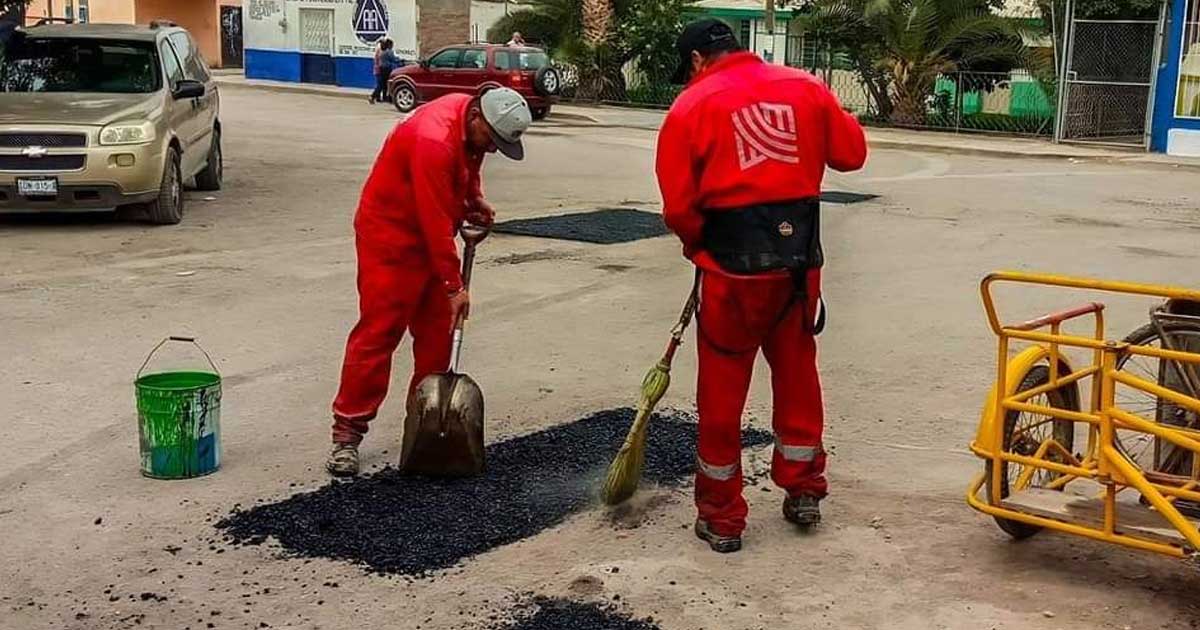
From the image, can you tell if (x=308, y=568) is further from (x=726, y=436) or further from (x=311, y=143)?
(x=311, y=143)

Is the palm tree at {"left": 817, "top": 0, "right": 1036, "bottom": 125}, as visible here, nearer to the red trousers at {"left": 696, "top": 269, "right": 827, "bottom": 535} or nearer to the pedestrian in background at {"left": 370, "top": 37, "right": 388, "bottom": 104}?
the pedestrian in background at {"left": 370, "top": 37, "right": 388, "bottom": 104}

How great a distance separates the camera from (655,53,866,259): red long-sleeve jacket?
4.49 metres

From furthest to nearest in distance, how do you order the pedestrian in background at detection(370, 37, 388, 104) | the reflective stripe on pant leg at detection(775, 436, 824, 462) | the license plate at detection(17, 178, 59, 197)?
the pedestrian in background at detection(370, 37, 388, 104)
the license plate at detection(17, 178, 59, 197)
the reflective stripe on pant leg at detection(775, 436, 824, 462)

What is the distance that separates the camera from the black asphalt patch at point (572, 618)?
4.09 metres

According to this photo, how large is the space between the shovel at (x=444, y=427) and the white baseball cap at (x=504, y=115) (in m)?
0.75

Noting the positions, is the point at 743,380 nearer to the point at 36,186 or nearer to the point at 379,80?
the point at 36,186

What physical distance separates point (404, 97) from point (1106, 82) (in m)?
14.9

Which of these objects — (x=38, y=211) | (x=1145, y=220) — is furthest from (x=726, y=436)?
(x=1145, y=220)

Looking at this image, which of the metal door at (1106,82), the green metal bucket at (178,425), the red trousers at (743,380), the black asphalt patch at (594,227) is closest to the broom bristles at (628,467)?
the red trousers at (743,380)

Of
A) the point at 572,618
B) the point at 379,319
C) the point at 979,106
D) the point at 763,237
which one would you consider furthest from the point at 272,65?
the point at 572,618

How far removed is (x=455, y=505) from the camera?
16.8ft

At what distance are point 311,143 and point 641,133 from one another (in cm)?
715

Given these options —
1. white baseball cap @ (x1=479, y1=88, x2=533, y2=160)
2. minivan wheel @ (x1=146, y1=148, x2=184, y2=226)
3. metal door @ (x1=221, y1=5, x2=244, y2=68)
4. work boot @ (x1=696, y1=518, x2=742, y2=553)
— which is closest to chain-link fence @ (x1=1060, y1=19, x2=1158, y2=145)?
minivan wheel @ (x1=146, y1=148, x2=184, y2=226)

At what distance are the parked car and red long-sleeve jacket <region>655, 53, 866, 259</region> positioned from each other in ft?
26.5
